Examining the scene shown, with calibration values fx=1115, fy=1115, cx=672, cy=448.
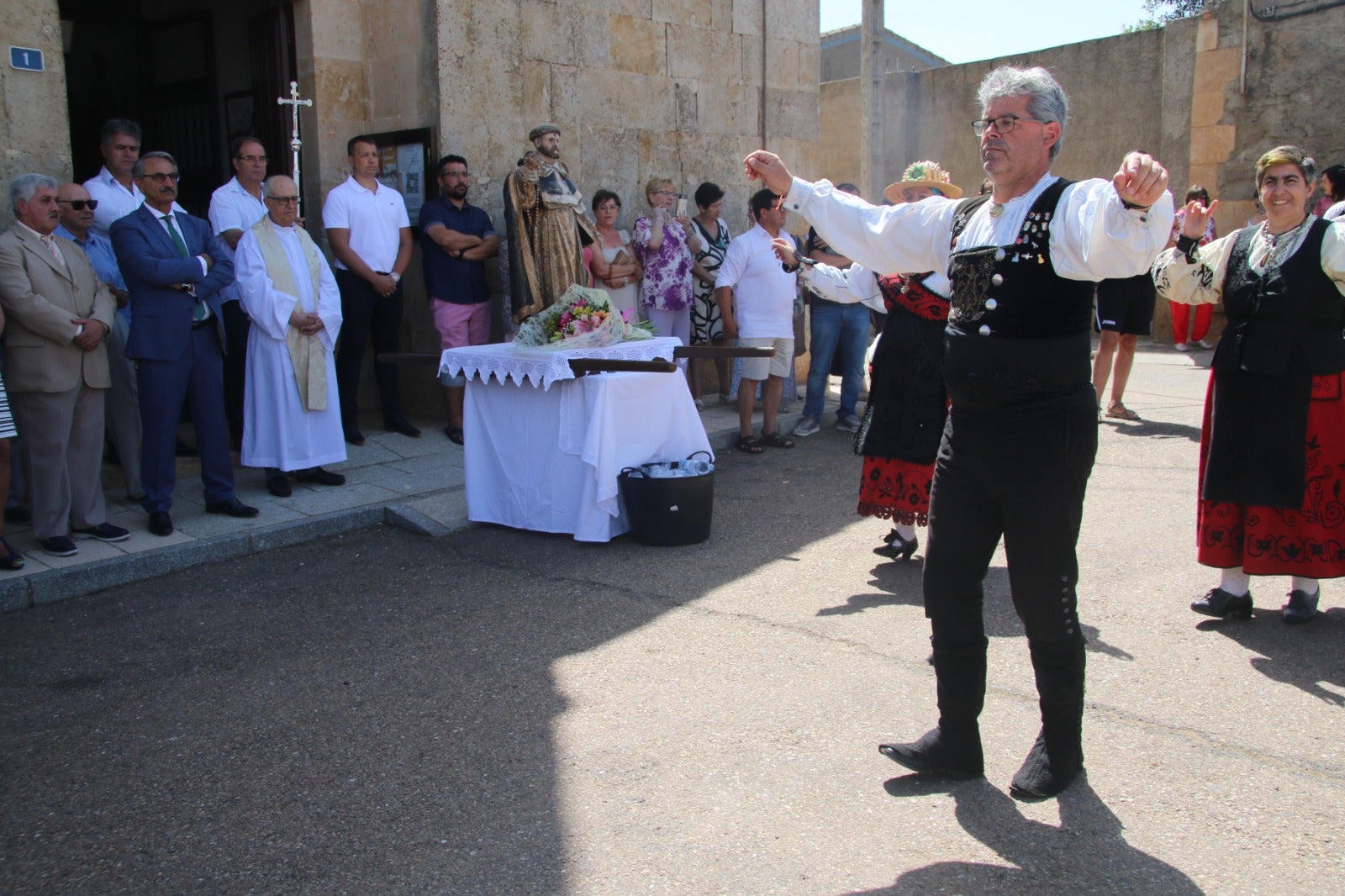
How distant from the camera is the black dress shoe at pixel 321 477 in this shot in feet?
23.0

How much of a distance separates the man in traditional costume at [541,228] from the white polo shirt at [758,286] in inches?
49.2

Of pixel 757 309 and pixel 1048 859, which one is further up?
pixel 757 309

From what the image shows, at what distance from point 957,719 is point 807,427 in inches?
236

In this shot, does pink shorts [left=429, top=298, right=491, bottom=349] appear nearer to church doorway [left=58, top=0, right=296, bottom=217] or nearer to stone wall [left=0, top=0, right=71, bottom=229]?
church doorway [left=58, top=0, right=296, bottom=217]

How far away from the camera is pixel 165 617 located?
5.03 metres

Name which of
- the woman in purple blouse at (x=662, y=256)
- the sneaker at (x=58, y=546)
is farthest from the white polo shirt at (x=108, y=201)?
the woman in purple blouse at (x=662, y=256)

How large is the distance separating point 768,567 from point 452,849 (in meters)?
2.89

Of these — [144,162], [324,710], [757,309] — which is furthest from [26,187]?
[757,309]

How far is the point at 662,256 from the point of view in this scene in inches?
360

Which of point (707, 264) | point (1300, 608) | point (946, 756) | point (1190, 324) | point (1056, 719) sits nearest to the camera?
point (1056, 719)

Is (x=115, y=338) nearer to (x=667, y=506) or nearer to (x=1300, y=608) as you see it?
(x=667, y=506)

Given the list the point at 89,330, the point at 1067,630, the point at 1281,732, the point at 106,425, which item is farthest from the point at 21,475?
the point at 1281,732

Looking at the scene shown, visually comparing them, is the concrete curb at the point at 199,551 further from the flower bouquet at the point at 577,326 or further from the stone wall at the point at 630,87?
the stone wall at the point at 630,87

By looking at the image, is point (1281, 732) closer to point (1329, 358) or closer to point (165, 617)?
point (1329, 358)
